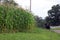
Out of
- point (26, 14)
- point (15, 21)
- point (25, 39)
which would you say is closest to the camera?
point (25, 39)

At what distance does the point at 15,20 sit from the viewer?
17094mm

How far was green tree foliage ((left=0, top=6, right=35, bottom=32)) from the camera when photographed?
1627 cm

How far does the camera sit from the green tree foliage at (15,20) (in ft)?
53.4

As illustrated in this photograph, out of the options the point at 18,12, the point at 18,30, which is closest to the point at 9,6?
the point at 18,12

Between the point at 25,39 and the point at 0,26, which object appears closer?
the point at 25,39

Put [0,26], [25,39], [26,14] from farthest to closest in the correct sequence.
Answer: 1. [26,14]
2. [0,26]
3. [25,39]

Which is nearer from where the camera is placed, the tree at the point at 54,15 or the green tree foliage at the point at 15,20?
the green tree foliage at the point at 15,20

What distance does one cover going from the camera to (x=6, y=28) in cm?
1616

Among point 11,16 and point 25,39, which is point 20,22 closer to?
point 11,16

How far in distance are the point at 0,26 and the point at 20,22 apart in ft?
6.98

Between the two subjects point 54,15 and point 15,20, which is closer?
point 15,20

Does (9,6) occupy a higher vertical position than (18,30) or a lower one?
higher

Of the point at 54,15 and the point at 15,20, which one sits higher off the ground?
the point at 15,20

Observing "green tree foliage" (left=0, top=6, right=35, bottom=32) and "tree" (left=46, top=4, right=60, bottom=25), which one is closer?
"green tree foliage" (left=0, top=6, right=35, bottom=32)
